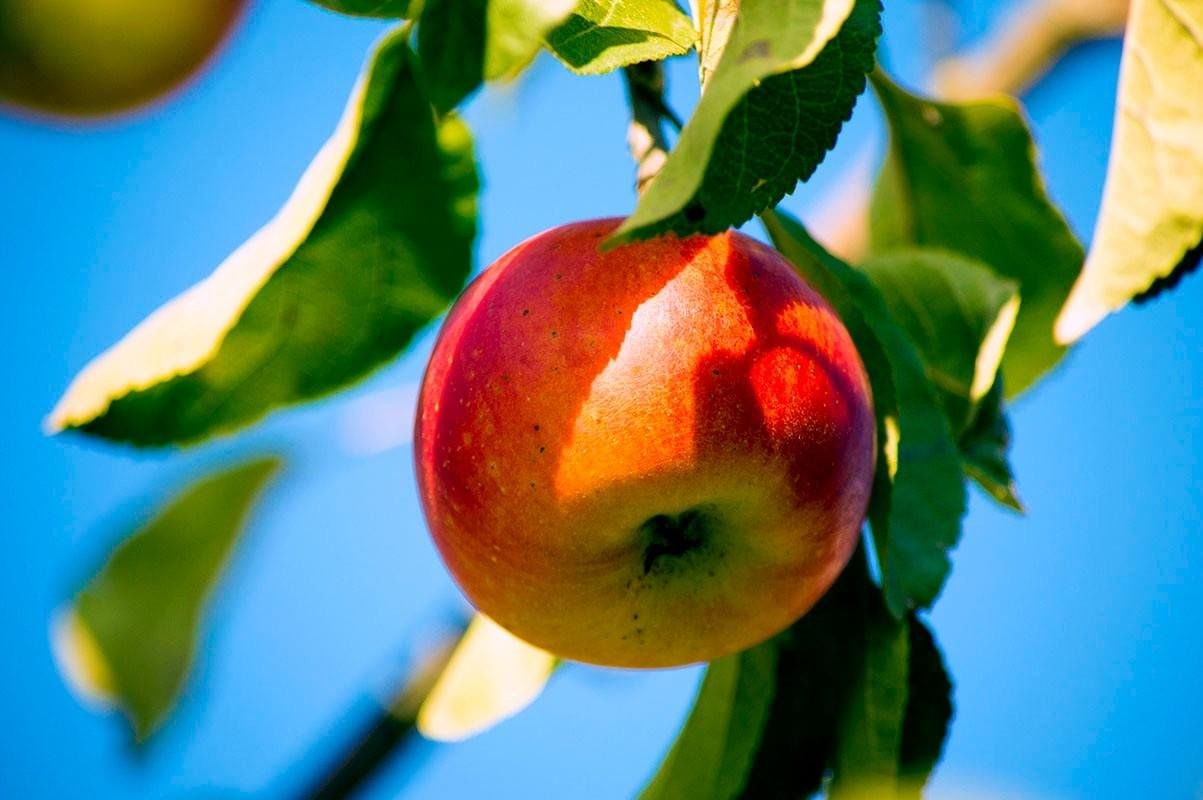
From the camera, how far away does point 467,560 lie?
0.80m

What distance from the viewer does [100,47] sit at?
1.87 meters

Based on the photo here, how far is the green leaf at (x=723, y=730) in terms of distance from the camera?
3.40 feet

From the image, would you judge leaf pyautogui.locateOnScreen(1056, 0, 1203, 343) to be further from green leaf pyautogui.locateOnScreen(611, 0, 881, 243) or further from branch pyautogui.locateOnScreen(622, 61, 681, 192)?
branch pyautogui.locateOnScreen(622, 61, 681, 192)

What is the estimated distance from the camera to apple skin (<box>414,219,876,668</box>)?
0.74m

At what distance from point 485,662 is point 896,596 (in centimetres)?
46

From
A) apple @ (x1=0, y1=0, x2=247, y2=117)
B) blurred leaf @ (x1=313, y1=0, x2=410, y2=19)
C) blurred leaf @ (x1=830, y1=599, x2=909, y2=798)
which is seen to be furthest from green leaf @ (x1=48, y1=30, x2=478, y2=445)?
apple @ (x1=0, y1=0, x2=247, y2=117)

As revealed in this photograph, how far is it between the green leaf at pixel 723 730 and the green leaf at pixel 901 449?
0.20 meters

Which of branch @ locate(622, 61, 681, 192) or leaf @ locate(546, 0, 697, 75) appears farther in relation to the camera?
branch @ locate(622, 61, 681, 192)

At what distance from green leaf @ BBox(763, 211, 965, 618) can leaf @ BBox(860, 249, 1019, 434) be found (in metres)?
0.11

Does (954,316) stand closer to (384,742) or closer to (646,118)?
(646,118)

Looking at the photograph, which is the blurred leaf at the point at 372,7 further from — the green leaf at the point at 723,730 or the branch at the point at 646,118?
the green leaf at the point at 723,730

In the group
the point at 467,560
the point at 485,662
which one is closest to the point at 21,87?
the point at 485,662

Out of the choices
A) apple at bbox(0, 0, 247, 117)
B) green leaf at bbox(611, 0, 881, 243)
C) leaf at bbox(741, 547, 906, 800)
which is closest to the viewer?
green leaf at bbox(611, 0, 881, 243)

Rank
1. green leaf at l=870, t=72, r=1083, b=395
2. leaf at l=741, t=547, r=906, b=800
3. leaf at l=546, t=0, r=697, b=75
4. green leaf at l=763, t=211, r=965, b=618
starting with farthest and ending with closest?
green leaf at l=870, t=72, r=1083, b=395
leaf at l=741, t=547, r=906, b=800
green leaf at l=763, t=211, r=965, b=618
leaf at l=546, t=0, r=697, b=75
